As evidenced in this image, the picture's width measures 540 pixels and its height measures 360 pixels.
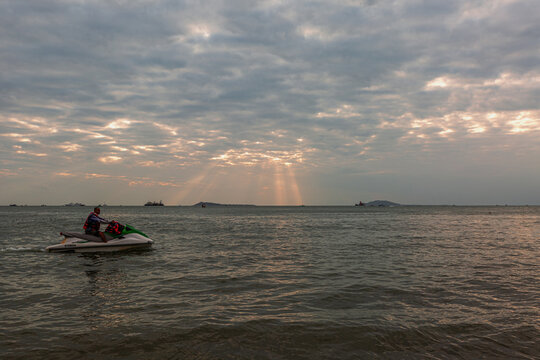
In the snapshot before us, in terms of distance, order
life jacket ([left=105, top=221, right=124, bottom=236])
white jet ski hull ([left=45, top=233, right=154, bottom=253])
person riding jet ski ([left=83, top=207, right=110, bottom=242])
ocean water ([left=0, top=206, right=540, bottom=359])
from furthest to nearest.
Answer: life jacket ([left=105, top=221, right=124, bottom=236]) < person riding jet ski ([left=83, top=207, right=110, bottom=242]) < white jet ski hull ([left=45, top=233, right=154, bottom=253]) < ocean water ([left=0, top=206, right=540, bottom=359])

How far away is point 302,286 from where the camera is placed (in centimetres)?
1151

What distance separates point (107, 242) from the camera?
21.2 m

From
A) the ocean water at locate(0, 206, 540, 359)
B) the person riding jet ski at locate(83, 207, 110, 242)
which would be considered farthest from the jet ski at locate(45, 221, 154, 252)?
the ocean water at locate(0, 206, 540, 359)

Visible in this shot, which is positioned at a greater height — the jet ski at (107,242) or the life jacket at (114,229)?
the life jacket at (114,229)

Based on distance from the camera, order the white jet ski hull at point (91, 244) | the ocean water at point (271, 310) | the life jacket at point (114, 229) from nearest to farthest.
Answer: the ocean water at point (271, 310) → the white jet ski hull at point (91, 244) → the life jacket at point (114, 229)

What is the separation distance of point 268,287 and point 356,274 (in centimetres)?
432

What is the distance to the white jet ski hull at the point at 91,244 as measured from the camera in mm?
20781

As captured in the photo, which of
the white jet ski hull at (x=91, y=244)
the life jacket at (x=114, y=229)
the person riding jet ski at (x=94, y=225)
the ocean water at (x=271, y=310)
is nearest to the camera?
the ocean water at (x=271, y=310)

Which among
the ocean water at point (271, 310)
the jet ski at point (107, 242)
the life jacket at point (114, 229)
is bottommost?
Answer: the ocean water at point (271, 310)

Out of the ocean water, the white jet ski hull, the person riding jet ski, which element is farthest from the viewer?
the person riding jet ski

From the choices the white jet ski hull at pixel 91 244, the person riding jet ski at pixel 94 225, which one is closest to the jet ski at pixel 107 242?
the white jet ski hull at pixel 91 244

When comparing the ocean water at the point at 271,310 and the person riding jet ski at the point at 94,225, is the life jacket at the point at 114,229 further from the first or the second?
the ocean water at the point at 271,310

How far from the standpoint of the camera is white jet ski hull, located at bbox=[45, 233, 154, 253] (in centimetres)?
2078

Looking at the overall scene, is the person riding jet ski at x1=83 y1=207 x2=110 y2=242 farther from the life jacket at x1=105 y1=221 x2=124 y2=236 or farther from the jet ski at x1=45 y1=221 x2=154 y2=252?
the life jacket at x1=105 y1=221 x2=124 y2=236
